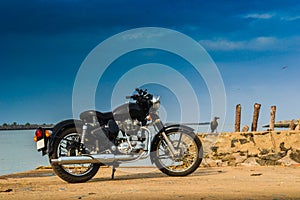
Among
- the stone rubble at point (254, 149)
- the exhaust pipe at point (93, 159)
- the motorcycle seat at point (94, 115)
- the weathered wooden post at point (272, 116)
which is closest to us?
the exhaust pipe at point (93, 159)

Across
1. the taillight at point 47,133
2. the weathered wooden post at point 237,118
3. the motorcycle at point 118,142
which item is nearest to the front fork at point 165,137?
the motorcycle at point 118,142

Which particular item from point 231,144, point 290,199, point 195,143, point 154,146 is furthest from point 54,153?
point 231,144

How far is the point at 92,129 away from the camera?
8828mm

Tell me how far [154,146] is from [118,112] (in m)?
0.83

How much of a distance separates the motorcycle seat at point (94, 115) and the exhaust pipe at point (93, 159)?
0.57 metres

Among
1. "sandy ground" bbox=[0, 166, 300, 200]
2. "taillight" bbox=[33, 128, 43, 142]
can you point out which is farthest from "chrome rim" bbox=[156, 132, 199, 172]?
"taillight" bbox=[33, 128, 43, 142]

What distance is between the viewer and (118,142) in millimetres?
8969

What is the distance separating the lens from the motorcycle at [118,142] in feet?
28.4

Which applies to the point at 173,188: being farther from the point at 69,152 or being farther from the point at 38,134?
the point at 38,134

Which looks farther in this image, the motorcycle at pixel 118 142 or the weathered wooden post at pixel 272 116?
the weathered wooden post at pixel 272 116

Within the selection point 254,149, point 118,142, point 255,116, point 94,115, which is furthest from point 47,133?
point 255,116

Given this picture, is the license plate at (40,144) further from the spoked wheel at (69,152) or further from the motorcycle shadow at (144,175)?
the motorcycle shadow at (144,175)

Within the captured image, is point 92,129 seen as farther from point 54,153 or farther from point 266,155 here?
point 266,155

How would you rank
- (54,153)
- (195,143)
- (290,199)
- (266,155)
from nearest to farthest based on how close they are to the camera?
(290,199) < (54,153) < (195,143) < (266,155)
